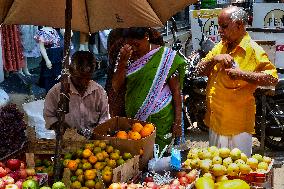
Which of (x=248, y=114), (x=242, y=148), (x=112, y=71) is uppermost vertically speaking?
(x=112, y=71)

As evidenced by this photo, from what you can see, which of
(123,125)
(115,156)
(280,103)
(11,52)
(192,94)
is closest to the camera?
(115,156)

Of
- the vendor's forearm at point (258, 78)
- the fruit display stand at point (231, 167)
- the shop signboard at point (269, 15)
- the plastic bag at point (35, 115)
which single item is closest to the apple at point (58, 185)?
the fruit display stand at point (231, 167)

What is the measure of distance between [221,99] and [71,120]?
55.3 inches

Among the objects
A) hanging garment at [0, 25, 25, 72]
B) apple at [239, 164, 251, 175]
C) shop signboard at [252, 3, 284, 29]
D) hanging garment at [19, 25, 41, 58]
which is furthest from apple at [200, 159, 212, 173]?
hanging garment at [19, 25, 41, 58]

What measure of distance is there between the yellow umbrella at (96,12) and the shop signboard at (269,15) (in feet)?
13.0

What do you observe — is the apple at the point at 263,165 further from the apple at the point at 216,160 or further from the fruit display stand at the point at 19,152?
the fruit display stand at the point at 19,152

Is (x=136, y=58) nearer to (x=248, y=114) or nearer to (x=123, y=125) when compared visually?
(x=123, y=125)

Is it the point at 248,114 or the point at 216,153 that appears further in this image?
the point at 248,114

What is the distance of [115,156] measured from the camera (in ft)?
12.2

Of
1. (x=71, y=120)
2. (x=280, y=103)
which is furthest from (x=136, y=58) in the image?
(x=280, y=103)

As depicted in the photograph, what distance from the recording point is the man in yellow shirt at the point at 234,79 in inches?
173

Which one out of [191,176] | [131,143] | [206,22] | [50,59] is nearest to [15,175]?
[131,143]

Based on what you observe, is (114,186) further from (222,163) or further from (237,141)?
(237,141)

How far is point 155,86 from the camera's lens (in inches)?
185
